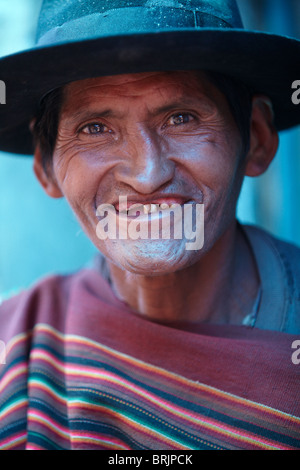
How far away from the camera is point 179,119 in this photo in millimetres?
1623

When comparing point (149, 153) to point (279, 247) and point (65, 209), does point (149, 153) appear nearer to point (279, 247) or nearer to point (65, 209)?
point (279, 247)

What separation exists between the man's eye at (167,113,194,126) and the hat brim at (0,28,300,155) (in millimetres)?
154

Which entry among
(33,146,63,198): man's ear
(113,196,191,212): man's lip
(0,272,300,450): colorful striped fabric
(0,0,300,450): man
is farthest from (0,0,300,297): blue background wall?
(113,196,191,212): man's lip

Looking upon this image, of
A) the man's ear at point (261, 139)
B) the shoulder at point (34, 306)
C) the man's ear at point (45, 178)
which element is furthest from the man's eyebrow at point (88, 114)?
the shoulder at point (34, 306)

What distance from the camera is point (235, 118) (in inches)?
67.9

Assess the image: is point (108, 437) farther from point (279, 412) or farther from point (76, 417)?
point (279, 412)

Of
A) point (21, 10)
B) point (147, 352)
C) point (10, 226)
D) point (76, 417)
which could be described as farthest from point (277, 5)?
point (76, 417)

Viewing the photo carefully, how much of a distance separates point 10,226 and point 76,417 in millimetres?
1947

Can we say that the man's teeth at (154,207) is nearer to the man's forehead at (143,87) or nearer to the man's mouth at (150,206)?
the man's mouth at (150,206)

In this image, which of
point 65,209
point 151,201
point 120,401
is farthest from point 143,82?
point 65,209

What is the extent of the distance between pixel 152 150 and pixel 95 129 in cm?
25

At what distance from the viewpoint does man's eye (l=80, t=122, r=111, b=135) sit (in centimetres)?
164

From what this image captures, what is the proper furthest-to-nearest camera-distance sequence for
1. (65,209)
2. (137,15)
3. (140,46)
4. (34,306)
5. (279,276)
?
(65,209), (34,306), (279,276), (137,15), (140,46)

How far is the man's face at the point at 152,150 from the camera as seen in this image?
1550 mm
